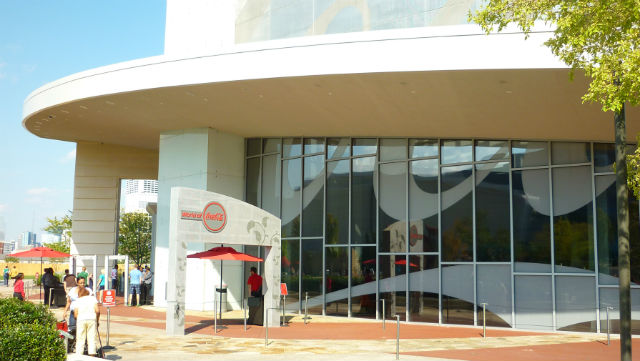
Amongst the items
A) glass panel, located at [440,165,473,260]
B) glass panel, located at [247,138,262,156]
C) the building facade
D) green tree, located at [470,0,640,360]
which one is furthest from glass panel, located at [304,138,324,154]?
green tree, located at [470,0,640,360]

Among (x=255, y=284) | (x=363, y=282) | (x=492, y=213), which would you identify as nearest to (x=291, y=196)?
(x=363, y=282)

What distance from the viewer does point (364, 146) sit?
22266 millimetres

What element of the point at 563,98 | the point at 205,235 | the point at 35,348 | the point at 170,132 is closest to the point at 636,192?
the point at 563,98

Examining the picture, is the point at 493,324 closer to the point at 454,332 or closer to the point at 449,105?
the point at 454,332

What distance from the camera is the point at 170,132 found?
78.1ft

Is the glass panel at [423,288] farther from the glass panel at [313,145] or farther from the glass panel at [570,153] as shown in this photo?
the glass panel at [313,145]

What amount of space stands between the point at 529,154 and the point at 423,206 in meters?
3.81

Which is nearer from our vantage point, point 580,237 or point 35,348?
point 35,348

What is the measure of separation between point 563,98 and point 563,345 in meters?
6.27

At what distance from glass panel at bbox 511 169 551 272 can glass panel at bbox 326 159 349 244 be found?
5882 mm

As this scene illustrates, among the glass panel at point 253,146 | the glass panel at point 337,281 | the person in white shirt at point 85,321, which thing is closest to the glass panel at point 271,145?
the glass panel at point 253,146

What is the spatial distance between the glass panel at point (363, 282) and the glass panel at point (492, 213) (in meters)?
3.74

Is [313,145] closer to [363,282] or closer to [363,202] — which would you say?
[363,202]

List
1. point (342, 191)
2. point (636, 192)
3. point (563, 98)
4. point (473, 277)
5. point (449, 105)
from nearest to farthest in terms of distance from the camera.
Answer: point (636, 192) → point (563, 98) → point (449, 105) → point (473, 277) → point (342, 191)
